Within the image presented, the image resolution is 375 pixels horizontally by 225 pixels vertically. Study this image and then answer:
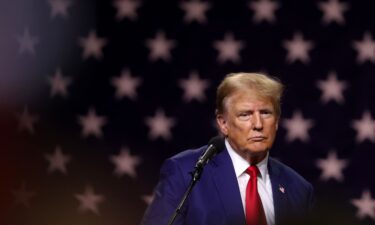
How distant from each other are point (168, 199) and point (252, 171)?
0.32 metres

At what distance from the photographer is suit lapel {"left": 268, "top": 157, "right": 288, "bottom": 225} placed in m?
2.13

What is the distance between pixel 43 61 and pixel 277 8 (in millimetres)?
1159

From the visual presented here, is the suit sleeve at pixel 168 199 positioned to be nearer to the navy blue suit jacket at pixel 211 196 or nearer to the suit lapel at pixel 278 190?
the navy blue suit jacket at pixel 211 196

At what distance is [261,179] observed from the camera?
220 centimetres

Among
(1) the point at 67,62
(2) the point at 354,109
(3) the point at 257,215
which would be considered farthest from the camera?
(1) the point at 67,62

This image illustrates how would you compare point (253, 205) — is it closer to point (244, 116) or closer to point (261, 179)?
point (261, 179)

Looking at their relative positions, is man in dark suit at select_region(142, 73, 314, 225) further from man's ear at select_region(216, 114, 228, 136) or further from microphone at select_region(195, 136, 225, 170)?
microphone at select_region(195, 136, 225, 170)

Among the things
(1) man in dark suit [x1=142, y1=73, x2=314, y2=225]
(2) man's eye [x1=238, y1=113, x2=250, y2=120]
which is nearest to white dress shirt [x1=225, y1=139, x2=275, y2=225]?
(1) man in dark suit [x1=142, y1=73, x2=314, y2=225]

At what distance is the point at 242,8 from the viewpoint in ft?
9.74

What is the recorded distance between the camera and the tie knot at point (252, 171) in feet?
7.11

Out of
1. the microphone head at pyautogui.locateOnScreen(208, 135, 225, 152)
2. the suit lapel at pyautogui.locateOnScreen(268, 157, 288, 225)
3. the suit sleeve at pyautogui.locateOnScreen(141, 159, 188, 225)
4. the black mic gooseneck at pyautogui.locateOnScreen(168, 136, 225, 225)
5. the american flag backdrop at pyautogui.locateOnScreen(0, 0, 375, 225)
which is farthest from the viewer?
the american flag backdrop at pyautogui.locateOnScreen(0, 0, 375, 225)

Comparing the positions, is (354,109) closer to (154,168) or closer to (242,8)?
(242,8)

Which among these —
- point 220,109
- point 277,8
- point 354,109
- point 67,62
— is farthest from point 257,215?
point 67,62

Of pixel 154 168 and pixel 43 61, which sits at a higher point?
pixel 43 61
